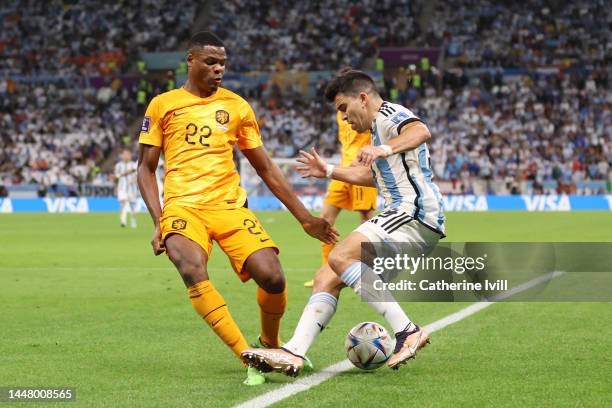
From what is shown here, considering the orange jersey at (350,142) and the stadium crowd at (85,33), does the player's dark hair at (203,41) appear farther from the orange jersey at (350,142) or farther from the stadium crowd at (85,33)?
the stadium crowd at (85,33)

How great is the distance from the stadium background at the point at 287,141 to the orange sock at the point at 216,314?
517 mm

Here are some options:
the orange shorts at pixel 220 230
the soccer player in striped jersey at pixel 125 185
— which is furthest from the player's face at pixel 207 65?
the soccer player in striped jersey at pixel 125 185

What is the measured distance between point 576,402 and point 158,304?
21.2 ft

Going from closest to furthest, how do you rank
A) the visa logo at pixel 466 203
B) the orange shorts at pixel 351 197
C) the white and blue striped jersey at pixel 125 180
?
1. the orange shorts at pixel 351 197
2. the white and blue striped jersey at pixel 125 180
3. the visa logo at pixel 466 203

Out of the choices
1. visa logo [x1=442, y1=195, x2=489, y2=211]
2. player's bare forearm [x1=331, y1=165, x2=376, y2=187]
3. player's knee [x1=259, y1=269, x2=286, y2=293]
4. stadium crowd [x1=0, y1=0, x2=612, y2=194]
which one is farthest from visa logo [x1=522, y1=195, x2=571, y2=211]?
player's knee [x1=259, y1=269, x2=286, y2=293]

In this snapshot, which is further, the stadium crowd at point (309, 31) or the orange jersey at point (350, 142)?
the stadium crowd at point (309, 31)

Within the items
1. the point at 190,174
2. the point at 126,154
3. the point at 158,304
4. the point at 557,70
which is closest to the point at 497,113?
the point at 557,70

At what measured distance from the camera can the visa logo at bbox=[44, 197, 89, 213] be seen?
40.4m

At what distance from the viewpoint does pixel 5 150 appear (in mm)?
45469

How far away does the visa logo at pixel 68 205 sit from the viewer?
40.4 meters

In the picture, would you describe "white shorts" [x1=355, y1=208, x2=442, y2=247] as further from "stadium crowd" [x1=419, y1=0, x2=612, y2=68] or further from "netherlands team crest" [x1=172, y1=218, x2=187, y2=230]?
"stadium crowd" [x1=419, y1=0, x2=612, y2=68]

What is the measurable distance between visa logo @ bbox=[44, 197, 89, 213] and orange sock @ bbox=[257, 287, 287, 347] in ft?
110

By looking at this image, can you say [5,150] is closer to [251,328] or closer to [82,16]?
[82,16]

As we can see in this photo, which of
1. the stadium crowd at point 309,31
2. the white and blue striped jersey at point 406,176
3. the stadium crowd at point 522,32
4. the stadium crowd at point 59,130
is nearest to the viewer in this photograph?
the white and blue striped jersey at point 406,176
